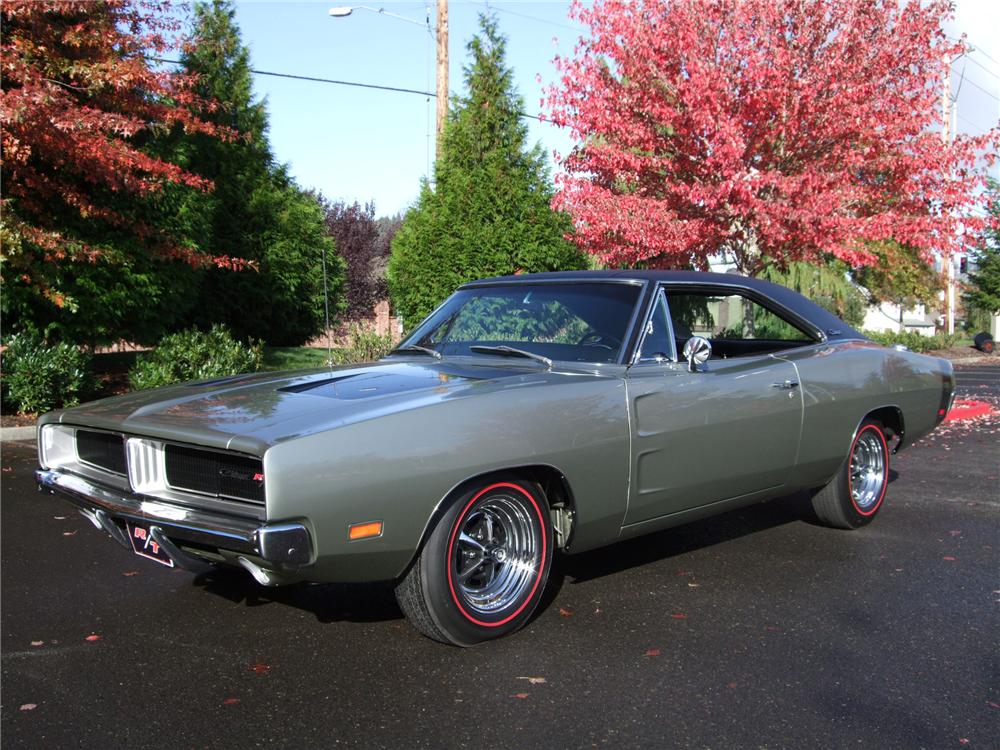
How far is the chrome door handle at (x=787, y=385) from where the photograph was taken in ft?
16.6

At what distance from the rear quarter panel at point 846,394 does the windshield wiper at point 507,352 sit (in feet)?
5.10

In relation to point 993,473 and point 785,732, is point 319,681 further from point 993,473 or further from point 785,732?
point 993,473

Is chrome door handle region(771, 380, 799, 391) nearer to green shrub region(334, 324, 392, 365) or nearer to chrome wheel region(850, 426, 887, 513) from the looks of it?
chrome wheel region(850, 426, 887, 513)

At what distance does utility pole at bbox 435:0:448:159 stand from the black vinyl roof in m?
9.51

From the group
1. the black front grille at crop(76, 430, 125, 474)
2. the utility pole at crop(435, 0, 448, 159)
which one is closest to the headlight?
the black front grille at crop(76, 430, 125, 474)

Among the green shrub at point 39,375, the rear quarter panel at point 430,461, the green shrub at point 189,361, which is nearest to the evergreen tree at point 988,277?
the green shrub at point 189,361

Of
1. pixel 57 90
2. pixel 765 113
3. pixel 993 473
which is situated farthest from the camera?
pixel 765 113

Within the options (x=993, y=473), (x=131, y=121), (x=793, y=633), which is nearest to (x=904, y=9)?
(x=993, y=473)

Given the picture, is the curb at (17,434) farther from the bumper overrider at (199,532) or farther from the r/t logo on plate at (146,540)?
the r/t logo on plate at (146,540)

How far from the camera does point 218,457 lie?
3566 millimetres

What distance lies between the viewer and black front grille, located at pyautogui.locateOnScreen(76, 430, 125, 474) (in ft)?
13.1

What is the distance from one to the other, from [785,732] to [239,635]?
222 cm

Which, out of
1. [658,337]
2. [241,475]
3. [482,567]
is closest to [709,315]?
[658,337]

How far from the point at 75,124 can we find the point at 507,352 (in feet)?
22.9
